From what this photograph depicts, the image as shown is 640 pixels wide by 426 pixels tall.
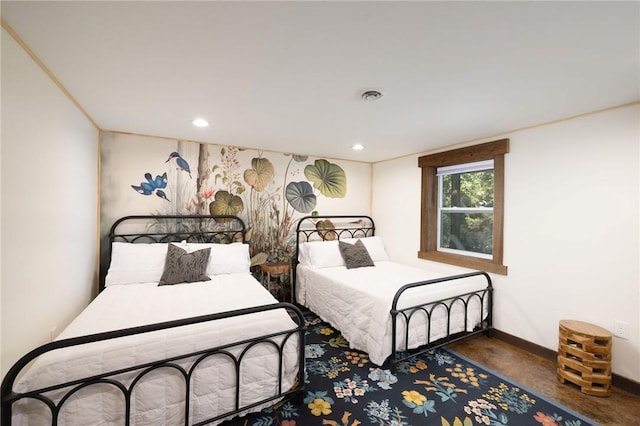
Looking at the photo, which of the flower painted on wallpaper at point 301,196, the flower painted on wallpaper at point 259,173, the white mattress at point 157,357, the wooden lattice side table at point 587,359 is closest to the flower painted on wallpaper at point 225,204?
the flower painted on wallpaper at point 259,173

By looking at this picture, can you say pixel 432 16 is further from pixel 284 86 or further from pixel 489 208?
pixel 489 208

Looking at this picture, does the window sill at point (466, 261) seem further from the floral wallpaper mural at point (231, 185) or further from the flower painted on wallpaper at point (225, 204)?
the flower painted on wallpaper at point (225, 204)

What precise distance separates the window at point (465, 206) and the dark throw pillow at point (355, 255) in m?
0.76

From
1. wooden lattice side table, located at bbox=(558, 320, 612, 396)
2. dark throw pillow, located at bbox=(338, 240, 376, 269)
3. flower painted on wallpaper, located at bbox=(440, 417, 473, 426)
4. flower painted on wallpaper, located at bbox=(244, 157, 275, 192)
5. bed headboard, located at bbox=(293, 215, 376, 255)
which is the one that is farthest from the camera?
bed headboard, located at bbox=(293, 215, 376, 255)

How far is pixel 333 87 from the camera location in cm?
177

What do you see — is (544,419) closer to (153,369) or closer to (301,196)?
(153,369)

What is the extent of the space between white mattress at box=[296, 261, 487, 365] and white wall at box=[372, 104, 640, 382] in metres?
0.45

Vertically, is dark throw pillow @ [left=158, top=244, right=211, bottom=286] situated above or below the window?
below

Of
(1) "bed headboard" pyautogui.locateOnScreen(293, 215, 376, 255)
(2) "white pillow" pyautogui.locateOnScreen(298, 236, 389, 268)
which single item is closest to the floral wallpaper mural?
(1) "bed headboard" pyautogui.locateOnScreen(293, 215, 376, 255)

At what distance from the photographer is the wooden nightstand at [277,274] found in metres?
3.25

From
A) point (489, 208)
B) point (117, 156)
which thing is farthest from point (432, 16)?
point (117, 156)

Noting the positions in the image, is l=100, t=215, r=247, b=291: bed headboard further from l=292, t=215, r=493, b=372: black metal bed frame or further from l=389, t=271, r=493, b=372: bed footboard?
→ l=389, t=271, r=493, b=372: bed footboard

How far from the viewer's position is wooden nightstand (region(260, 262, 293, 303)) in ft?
10.7

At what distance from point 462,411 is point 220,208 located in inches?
118
